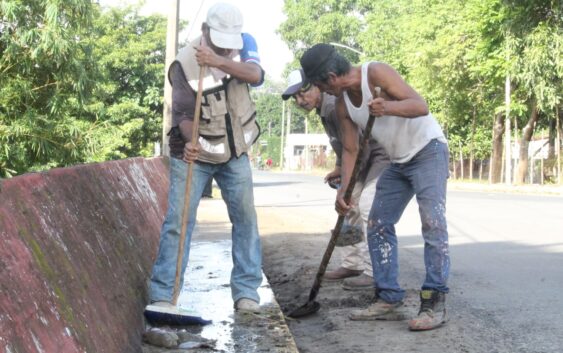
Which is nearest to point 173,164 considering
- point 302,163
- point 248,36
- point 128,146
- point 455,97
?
point 248,36

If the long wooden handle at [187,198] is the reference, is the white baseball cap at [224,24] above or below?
above

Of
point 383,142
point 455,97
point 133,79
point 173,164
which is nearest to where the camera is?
point 173,164

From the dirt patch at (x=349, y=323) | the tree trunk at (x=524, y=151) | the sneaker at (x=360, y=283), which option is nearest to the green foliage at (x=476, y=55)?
the tree trunk at (x=524, y=151)

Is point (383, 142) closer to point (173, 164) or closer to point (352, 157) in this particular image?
point (352, 157)

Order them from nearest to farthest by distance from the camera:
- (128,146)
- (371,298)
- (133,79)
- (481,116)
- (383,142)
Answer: (383,142) → (371,298) → (128,146) → (133,79) → (481,116)

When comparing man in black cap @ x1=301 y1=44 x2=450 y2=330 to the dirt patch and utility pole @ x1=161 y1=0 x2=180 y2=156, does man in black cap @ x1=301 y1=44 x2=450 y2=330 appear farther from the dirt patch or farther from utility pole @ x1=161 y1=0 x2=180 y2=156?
utility pole @ x1=161 y1=0 x2=180 y2=156

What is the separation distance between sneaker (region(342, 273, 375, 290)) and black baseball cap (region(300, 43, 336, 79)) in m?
1.90

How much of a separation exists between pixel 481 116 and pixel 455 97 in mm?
3604

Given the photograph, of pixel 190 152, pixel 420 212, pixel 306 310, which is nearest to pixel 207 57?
pixel 190 152

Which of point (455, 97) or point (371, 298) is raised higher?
point (455, 97)

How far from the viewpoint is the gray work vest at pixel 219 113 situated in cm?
447

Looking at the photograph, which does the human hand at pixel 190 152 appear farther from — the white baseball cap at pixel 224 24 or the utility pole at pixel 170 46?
the utility pole at pixel 170 46

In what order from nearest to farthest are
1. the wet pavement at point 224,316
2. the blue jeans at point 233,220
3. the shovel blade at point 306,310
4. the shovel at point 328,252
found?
the wet pavement at point 224,316
the blue jeans at point 233,220
the shovel at point 328,252
the shovel blade at point 306,310

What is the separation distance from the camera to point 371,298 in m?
5.66
